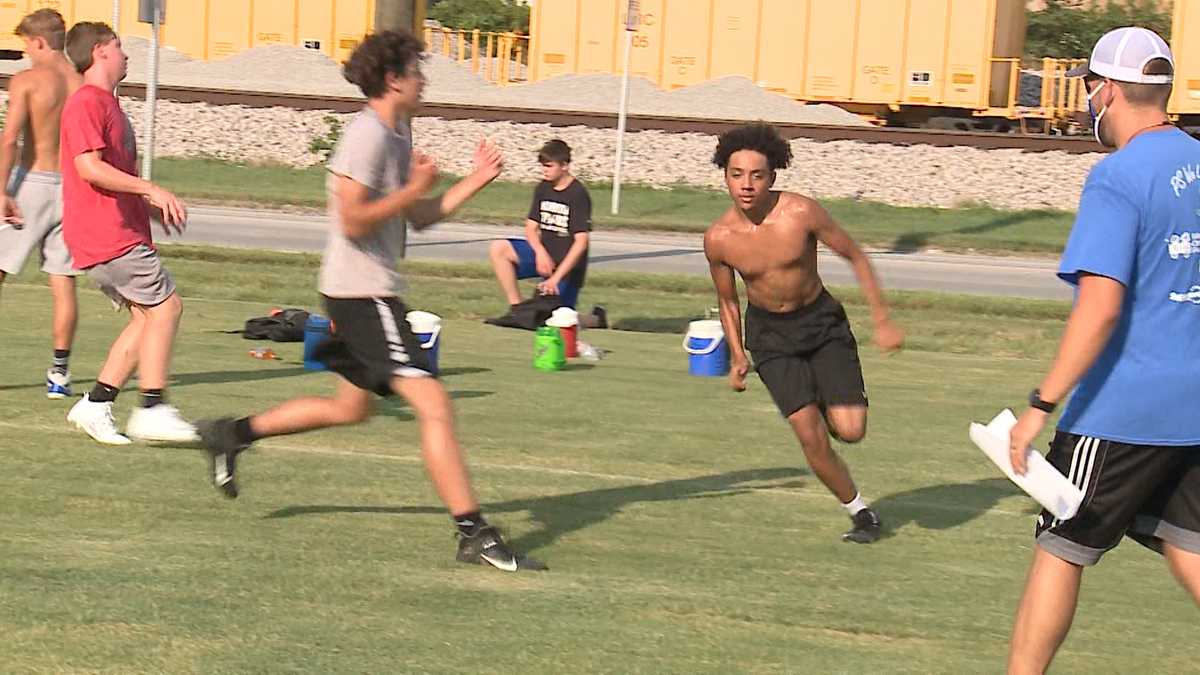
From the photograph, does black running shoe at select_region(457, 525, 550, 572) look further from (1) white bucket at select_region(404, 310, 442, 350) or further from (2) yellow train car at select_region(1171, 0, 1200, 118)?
(2) yellow train car at select_region(1171, 0, 1200, 118)

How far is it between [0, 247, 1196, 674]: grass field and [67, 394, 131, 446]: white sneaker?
11 cm

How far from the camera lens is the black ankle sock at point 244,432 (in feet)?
25.7

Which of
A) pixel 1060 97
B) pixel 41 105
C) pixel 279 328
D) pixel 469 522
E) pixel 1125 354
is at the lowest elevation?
pixel 279 328

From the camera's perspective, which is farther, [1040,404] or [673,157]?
[673,157]

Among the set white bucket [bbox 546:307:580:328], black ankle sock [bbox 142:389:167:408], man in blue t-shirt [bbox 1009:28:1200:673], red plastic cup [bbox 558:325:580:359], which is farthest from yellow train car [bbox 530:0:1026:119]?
man in blue t-shirt [bbox 1009:28:1200:673]

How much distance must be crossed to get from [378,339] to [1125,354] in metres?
2.95

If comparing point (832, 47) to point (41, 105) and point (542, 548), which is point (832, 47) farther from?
point (542, 548)

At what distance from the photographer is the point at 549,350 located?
13.6m

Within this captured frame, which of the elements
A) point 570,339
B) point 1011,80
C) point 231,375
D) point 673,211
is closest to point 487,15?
point 1011,80

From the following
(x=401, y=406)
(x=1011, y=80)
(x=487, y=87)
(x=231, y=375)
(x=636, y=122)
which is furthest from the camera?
(x=487, y=87)

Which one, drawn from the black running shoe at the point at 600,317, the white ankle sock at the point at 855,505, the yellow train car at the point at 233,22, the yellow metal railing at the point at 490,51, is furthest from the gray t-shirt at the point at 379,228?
the yellow train car at the point at 233,22

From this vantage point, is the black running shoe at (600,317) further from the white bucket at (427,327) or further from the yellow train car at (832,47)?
the yellow train car at (832,47)

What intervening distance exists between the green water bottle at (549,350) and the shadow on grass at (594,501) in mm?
3734

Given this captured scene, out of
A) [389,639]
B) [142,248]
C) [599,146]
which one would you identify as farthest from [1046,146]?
[389,639]
